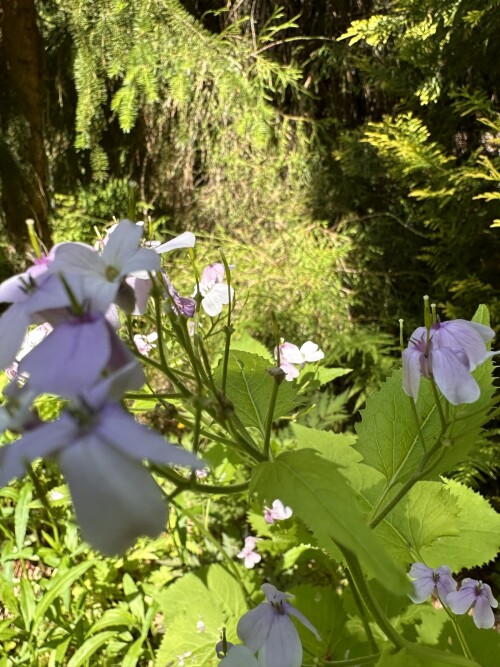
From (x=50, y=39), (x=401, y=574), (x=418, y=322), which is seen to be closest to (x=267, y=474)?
(x=401, y=574)

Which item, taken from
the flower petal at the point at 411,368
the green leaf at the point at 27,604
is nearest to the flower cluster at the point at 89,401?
the flower petal at the point at 411,368

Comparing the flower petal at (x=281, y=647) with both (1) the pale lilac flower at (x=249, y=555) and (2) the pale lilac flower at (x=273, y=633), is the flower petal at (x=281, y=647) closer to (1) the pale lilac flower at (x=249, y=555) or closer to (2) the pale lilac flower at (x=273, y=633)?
(2) the pale lilac flower at (x=273, y=633)

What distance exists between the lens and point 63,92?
2.27m

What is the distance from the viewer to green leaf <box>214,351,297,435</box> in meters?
0.62

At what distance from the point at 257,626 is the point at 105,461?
0.34 meters

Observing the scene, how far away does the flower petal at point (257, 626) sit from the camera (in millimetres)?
508

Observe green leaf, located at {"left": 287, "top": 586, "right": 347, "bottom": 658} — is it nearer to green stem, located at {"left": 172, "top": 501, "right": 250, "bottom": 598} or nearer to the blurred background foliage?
green stem, located at {"left": 172, "top": 501, "right": 250, "bottom": 598}

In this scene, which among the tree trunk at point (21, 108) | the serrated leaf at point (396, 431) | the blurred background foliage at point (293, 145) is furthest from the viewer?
the tree trunk at point (21, 108)

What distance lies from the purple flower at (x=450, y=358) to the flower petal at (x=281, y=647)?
25cm

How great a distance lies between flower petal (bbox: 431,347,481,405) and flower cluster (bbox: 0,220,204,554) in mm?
256

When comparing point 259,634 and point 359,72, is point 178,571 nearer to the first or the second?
point 259,634

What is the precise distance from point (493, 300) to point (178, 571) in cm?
119

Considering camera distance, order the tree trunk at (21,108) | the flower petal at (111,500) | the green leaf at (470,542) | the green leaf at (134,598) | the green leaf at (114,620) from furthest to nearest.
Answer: the tree trunk at (21,108)
the green leaf at (134,598)
the green leaf at (114,620)
the green leaf at (470,542)
the flower petal at (111,500)

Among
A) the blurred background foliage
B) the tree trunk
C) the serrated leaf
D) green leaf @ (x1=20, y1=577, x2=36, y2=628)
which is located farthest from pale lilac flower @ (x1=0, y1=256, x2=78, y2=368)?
the tree trunk
